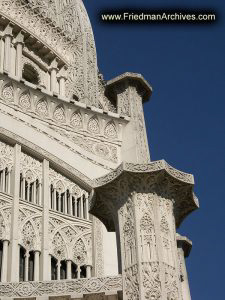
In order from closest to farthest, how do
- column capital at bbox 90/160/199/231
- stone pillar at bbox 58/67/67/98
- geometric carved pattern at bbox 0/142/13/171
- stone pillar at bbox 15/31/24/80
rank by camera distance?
A: 1. column capital at bbox 90/160/199/231
2. geometric carved pattern at bbox 0/142/13/171
3. stone pillar at bbox 15/31/24/80
4. stone pillar at bbox 58/67/67/98

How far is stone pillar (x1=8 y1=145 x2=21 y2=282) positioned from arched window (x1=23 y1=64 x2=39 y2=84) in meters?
6.03

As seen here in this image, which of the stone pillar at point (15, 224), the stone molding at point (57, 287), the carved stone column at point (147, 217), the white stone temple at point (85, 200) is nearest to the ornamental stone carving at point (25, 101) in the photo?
the white stone temple at point (85, 200)

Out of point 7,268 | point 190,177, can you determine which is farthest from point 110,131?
point 190,177

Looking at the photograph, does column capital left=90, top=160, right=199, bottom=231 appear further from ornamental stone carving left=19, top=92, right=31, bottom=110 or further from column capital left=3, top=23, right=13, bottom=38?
column capital left=3, top=23, right=13, bottom=38

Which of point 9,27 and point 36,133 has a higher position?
point 9,27

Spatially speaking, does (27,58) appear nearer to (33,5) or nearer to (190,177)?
(33,5)

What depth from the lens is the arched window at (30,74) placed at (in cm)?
1966

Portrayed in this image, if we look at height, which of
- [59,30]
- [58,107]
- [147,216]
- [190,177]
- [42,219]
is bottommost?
[147,216]

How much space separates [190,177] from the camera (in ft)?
31.0

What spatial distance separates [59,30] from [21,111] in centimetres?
668

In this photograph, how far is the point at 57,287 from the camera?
29.9 feet

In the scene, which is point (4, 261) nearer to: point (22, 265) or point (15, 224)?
point (22, 265)

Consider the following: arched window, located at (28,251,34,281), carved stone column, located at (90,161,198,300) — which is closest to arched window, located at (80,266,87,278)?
arched window, located at (28,251,34,281)

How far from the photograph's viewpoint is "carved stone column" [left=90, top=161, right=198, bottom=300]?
27.5 ft
